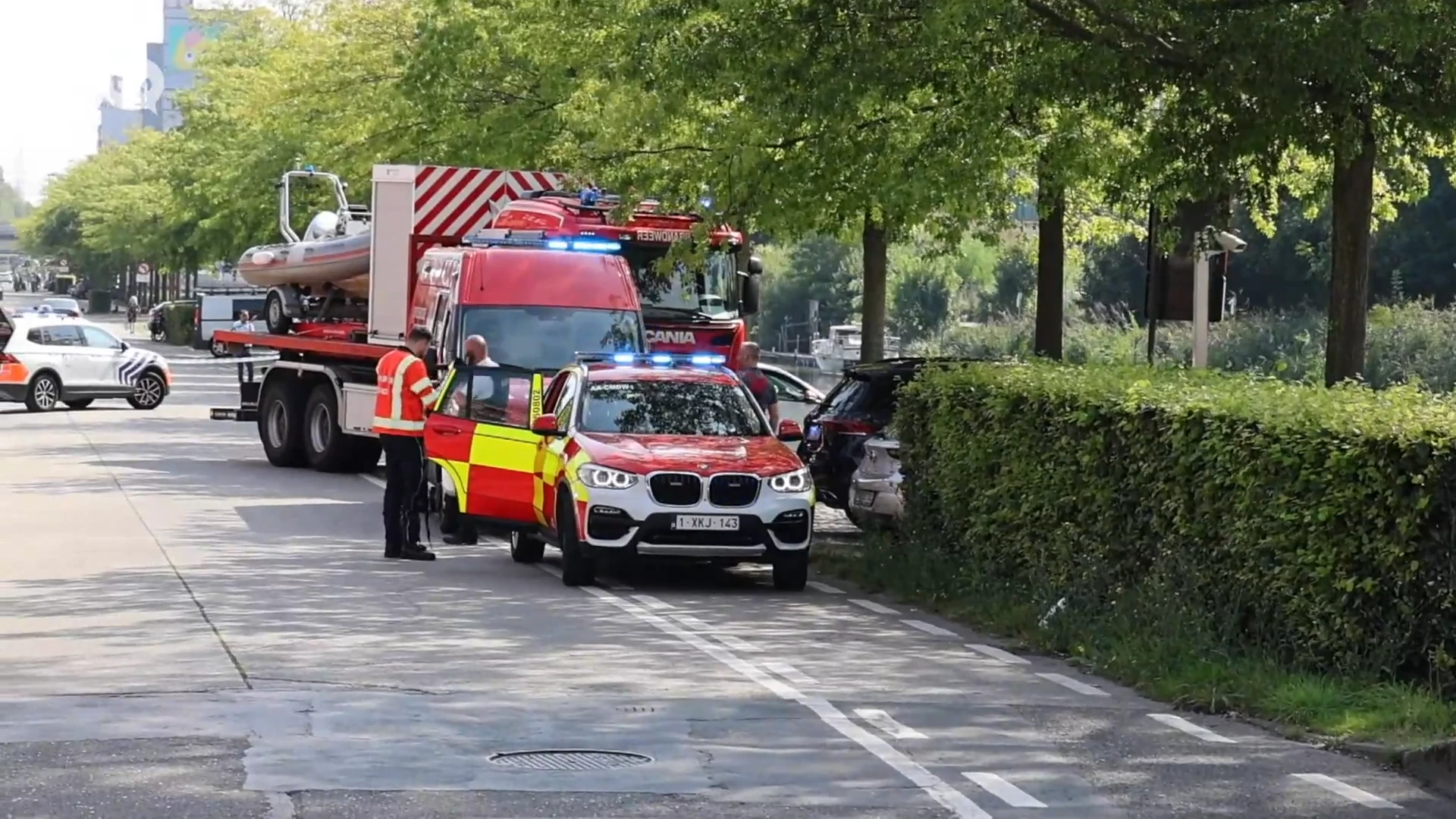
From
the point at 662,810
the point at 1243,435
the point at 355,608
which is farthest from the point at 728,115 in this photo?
the point at 662,810

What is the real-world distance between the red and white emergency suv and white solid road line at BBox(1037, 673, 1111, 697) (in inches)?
156

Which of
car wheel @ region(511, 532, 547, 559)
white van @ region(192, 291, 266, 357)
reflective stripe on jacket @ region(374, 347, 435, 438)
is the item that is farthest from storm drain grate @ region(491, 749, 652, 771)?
white van @ region(192, 291, 266, 357)

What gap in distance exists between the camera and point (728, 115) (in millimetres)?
22500

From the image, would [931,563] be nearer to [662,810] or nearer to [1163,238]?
[1163,238]

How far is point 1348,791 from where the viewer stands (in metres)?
9.27

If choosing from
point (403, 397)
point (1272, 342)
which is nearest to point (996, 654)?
point (403, 397)

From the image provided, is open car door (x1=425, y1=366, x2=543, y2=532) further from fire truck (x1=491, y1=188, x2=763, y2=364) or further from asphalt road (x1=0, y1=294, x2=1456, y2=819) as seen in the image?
fire truck (x1=491, y1=188, x2=763, y2=364)

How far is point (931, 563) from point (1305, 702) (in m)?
5.75

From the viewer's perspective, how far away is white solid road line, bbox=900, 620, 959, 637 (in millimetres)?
14406

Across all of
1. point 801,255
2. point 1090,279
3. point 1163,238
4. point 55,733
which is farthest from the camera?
point 801,255

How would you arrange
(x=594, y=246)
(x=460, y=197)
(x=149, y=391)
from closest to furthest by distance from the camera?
(x=594, y=246)
(x=460, y=197)
(x=149, y=391)

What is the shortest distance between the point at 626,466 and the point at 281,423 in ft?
43.7

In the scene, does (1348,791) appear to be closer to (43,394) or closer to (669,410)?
(669,410)

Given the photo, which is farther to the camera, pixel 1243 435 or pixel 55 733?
pixel 1243 435
